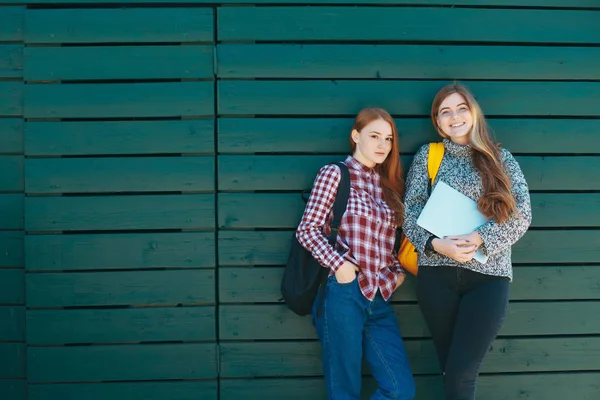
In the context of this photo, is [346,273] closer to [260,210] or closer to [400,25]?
[260,210]

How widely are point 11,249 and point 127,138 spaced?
3.29ft

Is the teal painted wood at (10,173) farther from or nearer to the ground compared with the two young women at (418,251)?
farther from the ground

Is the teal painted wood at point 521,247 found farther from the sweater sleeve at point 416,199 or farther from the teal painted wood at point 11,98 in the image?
the teal painted wood at point 11,98

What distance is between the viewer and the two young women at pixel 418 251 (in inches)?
116

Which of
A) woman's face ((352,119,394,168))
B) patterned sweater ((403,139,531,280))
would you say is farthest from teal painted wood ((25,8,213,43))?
patterned sweater ((403,139,531,280))

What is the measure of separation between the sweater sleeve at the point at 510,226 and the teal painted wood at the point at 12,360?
9.16 feet

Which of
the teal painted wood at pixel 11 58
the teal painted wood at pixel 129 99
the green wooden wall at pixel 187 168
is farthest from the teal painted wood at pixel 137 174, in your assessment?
the teal painted wood at pixel 11 58

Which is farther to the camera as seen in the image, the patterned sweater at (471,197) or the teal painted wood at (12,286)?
the teal painted wood at (12,286)

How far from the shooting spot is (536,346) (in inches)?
143

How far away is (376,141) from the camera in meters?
3.28

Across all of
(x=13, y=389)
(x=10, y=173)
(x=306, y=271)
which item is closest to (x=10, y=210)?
(x=10, y=173)

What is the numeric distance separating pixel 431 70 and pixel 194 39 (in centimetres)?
143

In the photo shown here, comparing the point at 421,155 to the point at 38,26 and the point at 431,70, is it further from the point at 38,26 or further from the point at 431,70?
the point at 38,26

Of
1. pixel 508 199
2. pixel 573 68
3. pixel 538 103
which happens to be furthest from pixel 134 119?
pixel 573 68
